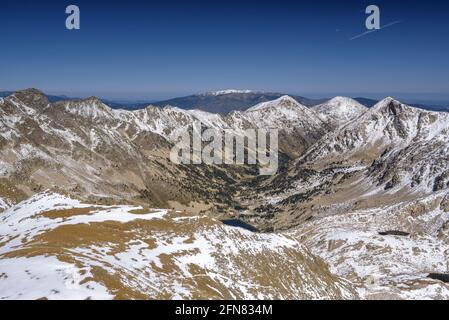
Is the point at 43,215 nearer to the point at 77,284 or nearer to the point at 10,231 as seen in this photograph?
the point at 10,231

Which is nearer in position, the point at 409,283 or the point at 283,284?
the point at 283,284

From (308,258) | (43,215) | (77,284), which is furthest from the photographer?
(308,258)

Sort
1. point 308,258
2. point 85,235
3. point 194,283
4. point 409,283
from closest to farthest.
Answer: point 194,283
point 85,235
point 308,258
point 409,283

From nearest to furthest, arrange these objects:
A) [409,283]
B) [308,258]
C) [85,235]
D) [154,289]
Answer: [154,289], [85,235], [308,258], [409,283]

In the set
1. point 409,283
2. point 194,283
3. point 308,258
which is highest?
point 194,283

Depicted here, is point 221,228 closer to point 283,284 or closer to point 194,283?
point 283,284
